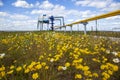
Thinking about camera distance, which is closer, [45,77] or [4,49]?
[45,77]

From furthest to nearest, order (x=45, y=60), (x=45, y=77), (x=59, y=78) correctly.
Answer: (x=45, y=60) → (x=59, y=78) → (x=45, y=77)

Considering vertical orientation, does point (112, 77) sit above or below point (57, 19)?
below

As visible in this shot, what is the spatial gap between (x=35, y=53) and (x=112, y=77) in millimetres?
2349

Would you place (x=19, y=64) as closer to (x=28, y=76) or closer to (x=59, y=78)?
(x=28, y=76)

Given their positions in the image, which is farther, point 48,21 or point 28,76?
point 48,21

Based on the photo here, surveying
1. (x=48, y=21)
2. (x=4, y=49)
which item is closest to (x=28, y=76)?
(x=4, y=49)

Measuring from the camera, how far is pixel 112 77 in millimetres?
3496

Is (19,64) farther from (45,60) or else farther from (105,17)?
(105,17)

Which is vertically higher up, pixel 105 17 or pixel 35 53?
pixel 105 17

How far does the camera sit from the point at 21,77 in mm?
3676

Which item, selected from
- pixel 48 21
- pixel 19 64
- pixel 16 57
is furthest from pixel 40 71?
pixel 48 21

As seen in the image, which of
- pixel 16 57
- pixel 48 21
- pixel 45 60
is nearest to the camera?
pixel 45 60

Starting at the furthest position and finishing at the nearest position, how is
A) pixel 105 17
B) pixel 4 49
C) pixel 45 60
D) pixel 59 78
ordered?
pixel 105 17, pixel 4 49, pixel 45 60, pixel 59 78

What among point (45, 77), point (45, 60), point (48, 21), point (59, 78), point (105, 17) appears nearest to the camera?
point (45, 77)
